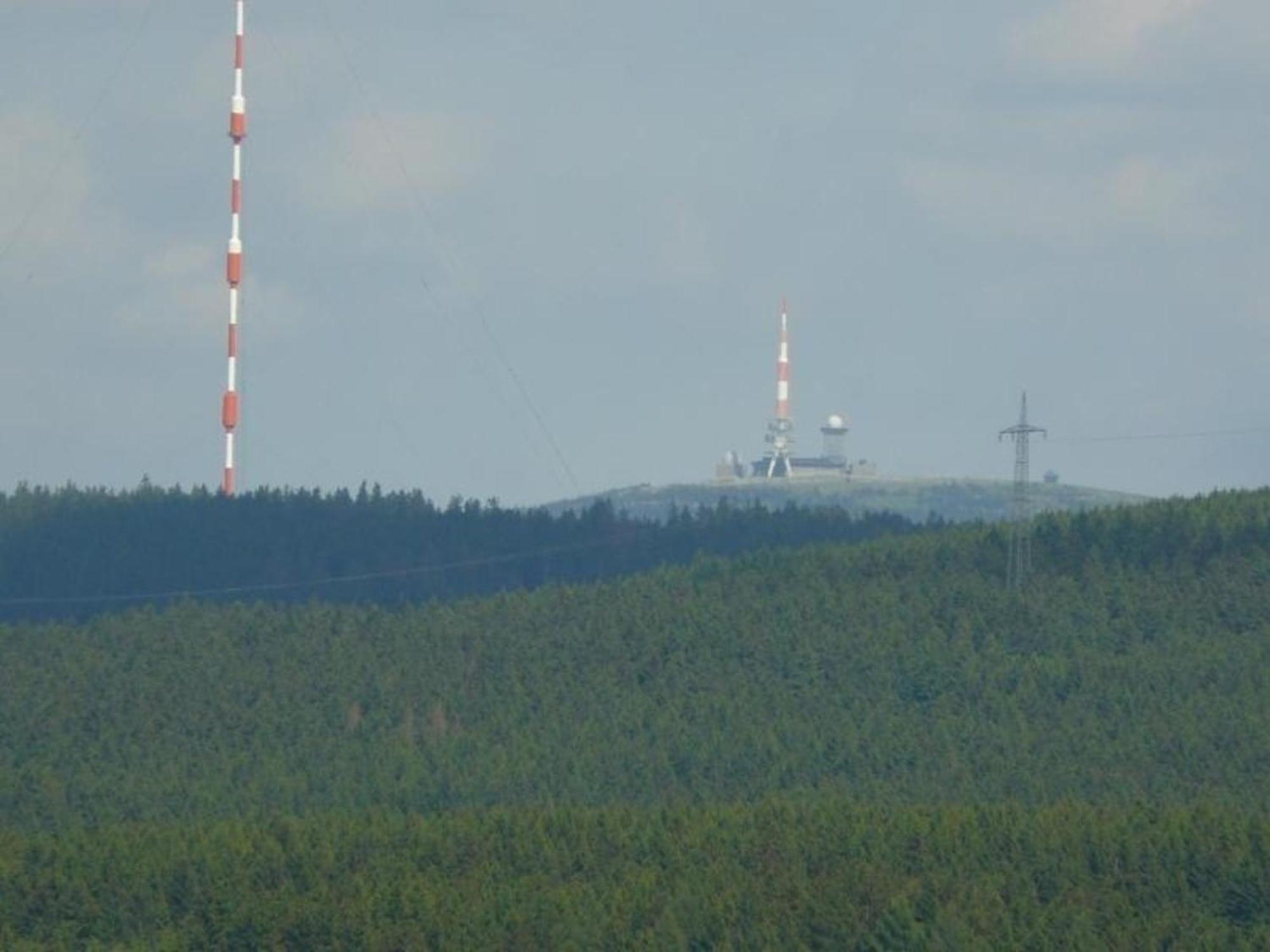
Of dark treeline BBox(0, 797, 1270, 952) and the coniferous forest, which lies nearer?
dark treeline BBox(0, 797, 1270, 952)

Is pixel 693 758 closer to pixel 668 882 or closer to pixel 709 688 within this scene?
pixel 709 688

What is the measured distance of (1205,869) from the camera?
326ft

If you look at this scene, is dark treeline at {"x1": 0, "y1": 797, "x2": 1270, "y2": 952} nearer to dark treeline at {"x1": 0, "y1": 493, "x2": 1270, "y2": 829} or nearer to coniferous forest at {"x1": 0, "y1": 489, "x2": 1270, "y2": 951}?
coniferous forest at {"x1": 0, "y1": 489, "x2": 1270, "y2": 951}

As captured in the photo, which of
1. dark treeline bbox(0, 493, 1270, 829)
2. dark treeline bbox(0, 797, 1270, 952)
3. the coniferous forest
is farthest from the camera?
dark treeline bbox(0, 493, 1270, 829)

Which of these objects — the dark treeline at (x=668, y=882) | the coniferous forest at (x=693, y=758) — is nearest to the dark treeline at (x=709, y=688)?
the coniferous forest at (x=693, y=758)

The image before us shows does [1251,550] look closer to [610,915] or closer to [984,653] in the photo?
[984,653]

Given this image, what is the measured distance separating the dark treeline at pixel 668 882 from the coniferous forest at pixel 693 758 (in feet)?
0.63

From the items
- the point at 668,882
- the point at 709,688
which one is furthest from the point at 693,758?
the point at 668,882

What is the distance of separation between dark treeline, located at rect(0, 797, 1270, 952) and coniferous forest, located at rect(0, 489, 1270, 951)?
19 cm

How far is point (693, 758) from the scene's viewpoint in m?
144

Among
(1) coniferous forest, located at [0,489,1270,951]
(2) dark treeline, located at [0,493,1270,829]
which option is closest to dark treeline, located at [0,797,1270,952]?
(1) coniferous forest, located at [0,489,1270,951]

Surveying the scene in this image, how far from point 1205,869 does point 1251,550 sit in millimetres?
77852

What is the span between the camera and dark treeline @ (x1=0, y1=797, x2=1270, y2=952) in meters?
95.0

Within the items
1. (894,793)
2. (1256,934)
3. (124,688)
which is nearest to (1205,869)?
(1256,934)
